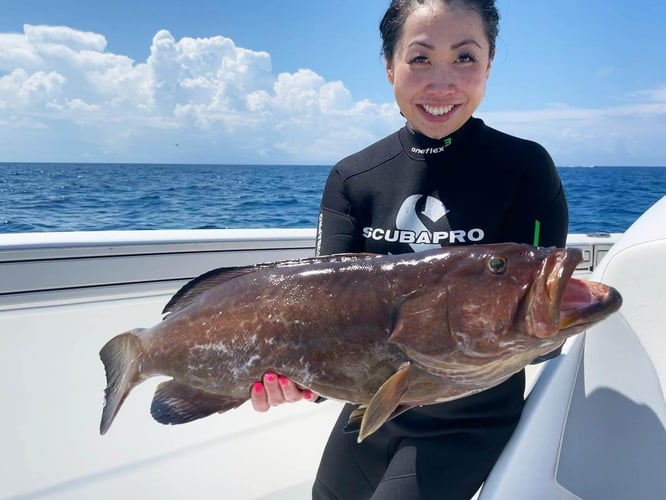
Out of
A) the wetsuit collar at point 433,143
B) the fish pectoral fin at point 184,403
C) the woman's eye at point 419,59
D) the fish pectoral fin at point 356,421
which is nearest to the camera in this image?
the fish pectoral fin at point 356,421

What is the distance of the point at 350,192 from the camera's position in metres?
2.31

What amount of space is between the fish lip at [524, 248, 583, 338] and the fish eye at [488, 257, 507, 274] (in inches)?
3.7

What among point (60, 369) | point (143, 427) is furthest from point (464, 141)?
point (60, 369)

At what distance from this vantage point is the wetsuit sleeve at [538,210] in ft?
6.71

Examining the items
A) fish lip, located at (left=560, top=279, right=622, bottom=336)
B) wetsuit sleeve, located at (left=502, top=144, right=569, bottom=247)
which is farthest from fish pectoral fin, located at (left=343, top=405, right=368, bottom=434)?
wetsuit sleeve, located at (left=502, top=144, right=569, bottom=247)

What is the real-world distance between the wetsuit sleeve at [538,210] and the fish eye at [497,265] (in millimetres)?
654

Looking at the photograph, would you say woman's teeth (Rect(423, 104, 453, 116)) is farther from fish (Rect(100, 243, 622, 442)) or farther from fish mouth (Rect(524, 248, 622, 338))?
fish mouth (Rect(524, 248, 622, 338))

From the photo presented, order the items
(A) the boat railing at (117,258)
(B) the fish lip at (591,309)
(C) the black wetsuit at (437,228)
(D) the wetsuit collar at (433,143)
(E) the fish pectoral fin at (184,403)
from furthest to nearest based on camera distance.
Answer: (A) the boat railing at (117,258)
(D) the wetsuit collar at (433,143)
(C) the black wetsuit at (437,228)
(E) the fish pectoral fin at (184,403)
(B) the fish lip at (591,309)

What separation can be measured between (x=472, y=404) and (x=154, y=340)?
113 centimetres

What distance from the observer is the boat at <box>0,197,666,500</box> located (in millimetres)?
2160

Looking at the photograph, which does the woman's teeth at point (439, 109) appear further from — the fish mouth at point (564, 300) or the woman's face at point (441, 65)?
the fish mouth at point (564, 300)

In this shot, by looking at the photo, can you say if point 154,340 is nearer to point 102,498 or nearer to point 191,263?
point 102,498

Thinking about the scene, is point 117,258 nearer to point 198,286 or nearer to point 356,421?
point 198,286

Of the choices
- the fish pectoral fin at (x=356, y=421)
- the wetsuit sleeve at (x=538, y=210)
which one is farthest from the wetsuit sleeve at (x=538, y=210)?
the fish pectoral fin at (x=356, y=421)
